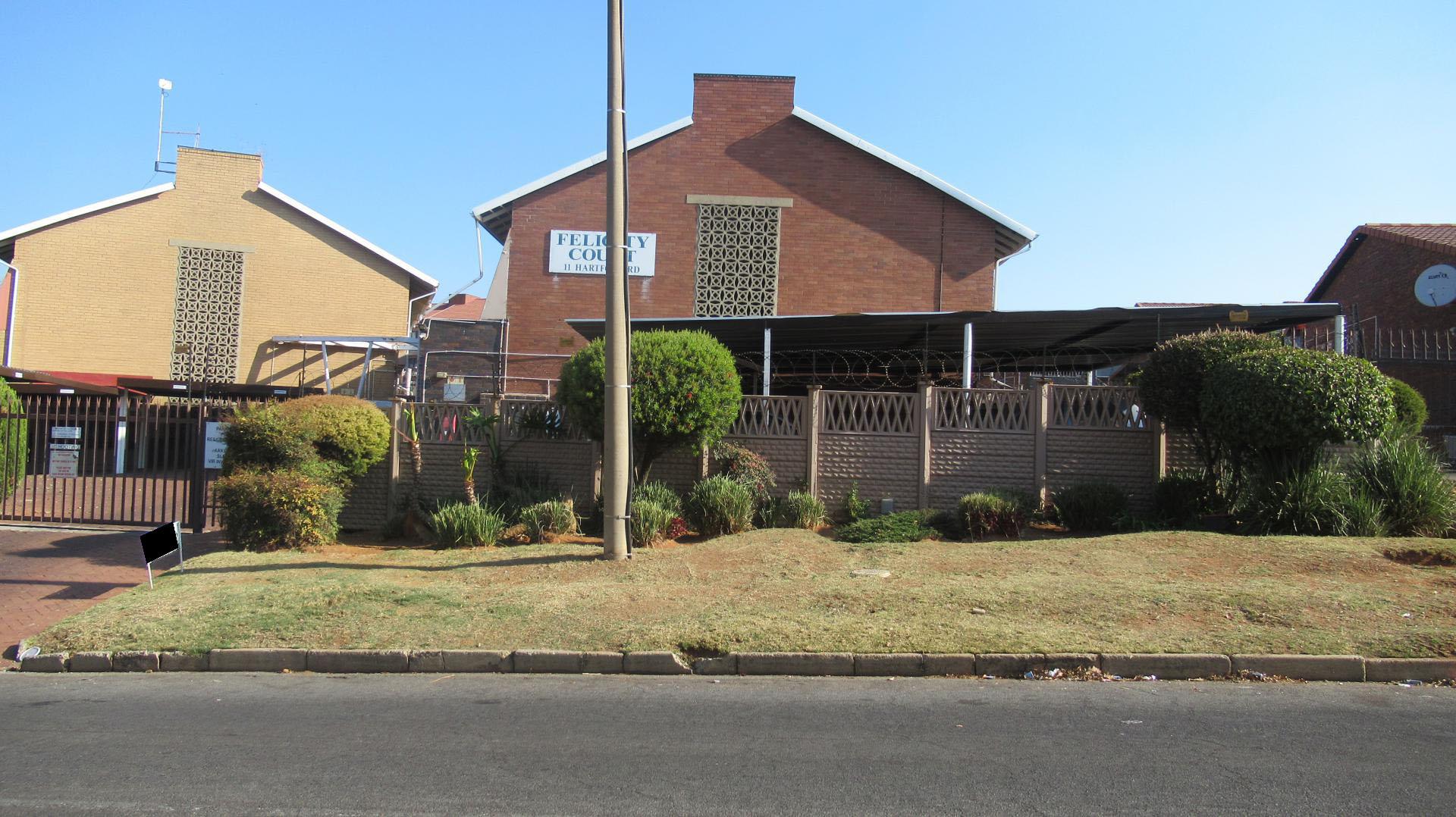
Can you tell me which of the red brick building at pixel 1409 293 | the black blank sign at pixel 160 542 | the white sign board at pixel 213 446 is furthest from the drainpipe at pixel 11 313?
the red brick building at pixel 1409 293

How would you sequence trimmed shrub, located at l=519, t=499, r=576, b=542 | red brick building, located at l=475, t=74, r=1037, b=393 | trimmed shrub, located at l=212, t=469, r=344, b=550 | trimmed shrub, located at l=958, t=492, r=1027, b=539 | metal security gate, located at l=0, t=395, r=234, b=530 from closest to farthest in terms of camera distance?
1. trimmed shrub, located at l=212, t=469, r=344, b=550
2. trimmed shrub, located at l=958, t=492, r=1027, b=539
3. trimmed shrub, located at l=519, t=499, r=576, b=542
4. metal security gate, located at l=0, t=395, r=234, b=530
5. red brick building, located at l=475, t=74, r=1037, b=393

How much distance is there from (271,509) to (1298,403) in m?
11.7

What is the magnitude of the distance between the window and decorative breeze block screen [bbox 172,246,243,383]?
12884 mm

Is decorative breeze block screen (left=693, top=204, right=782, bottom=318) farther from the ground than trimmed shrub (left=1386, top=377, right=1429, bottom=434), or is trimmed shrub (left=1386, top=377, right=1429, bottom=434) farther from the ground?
decorative breeze block screen (left=693, top=204, right=782, bottom=318)

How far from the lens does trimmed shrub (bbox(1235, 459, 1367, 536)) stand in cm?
1052

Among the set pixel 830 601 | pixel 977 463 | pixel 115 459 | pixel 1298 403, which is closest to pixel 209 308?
pixel 115 459

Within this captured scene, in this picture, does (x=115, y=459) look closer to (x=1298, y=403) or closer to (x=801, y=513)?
(x=801, y=513)

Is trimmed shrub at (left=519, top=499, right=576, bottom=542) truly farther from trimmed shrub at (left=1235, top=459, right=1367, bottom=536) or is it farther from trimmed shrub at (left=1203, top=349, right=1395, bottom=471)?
trimmed shrub at (left=1235, top=459, right=1367, bottom=536)

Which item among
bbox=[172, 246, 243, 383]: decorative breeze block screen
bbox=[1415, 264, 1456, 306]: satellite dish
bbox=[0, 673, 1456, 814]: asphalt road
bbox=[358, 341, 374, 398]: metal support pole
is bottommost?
bbox=[0, 673, 1456, 814]: asphalt road

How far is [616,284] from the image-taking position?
992cm

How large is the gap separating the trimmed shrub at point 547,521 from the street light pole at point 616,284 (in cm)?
191

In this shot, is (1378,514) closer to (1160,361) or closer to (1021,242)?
(1160,361)

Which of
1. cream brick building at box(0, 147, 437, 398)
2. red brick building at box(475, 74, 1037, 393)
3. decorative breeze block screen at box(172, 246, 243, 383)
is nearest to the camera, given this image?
red brick building at box(475, 74, 1037, 393)

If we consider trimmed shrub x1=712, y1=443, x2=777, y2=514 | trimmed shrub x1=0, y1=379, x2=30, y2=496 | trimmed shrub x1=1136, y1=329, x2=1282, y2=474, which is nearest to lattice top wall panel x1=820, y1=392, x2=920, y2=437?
trimmed shrub x1=712, y1=443, x2=777, y2=514
